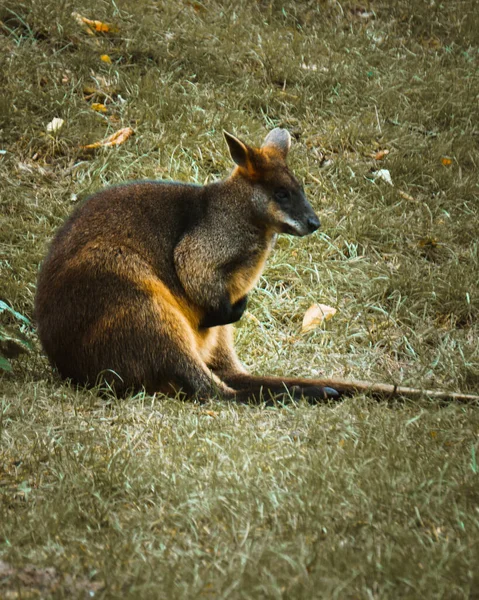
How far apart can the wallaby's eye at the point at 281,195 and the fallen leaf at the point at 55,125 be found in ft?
10.0

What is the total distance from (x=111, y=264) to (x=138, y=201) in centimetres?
52

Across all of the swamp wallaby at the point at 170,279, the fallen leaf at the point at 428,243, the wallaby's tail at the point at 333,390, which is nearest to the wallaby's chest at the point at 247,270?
the swamp wallaby at the point at 170,279

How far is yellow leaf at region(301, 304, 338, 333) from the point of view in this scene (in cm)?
645

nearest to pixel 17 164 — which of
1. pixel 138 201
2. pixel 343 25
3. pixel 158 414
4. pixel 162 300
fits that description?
pixel 138 201

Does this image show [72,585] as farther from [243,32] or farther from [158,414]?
[243,32]

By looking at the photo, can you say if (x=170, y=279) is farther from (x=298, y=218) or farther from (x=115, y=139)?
(x=115, y=139)

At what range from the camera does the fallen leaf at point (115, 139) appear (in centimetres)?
773

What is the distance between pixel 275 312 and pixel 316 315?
0.34 m

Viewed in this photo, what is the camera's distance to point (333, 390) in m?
5.07

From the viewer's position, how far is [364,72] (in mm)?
9305

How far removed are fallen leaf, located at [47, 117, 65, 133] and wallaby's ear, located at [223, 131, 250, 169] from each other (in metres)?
2.85

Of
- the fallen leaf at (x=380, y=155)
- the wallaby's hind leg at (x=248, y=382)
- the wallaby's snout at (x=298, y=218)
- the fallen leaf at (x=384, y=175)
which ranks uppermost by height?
the wallaby's snout at (x=298, y=218)

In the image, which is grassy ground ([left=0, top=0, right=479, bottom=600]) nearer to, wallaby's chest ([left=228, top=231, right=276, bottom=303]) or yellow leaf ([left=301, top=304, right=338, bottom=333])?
yellow leaf ([left=301, top=304, right=338, bottom=333])

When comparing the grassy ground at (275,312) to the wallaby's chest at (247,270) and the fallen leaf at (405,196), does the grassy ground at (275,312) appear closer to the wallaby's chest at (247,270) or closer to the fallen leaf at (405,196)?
the fallen leaf at (405,196)
